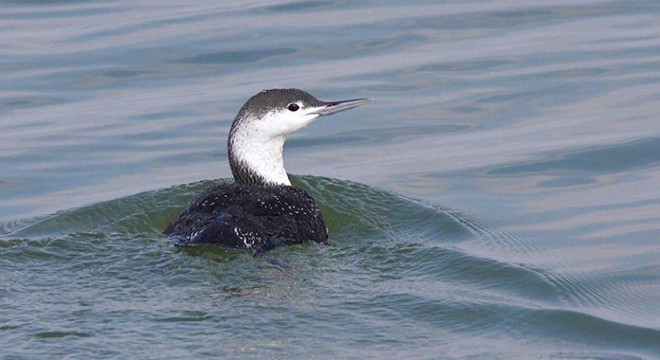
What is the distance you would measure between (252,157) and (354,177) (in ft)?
4.96

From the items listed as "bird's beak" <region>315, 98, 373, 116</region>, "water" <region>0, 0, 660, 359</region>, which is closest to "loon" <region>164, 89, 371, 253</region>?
"bird's beak" <region>315, 98, 373, 116</region>

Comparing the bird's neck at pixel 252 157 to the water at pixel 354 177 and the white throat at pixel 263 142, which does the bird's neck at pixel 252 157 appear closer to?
the white throat at pixel 263 142

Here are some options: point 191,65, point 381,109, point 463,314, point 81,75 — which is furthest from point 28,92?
point 463,314

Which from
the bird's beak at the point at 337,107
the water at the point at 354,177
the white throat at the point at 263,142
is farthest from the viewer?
the bird's beak at the point at 337,107

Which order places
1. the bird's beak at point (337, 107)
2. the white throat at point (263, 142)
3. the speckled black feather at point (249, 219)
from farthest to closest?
1. the bird's beak at point (337, 107)
2. the white throat at point (263, 142)
3. the speckled black feather at point (249, 219)

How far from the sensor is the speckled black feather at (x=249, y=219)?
9578 mm

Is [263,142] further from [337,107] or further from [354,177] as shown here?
[354,177]

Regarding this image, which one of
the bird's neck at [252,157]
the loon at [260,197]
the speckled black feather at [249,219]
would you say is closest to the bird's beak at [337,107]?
the loon at [260,197]

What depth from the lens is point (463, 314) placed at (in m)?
8.71

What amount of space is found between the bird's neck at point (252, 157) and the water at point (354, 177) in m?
0.66

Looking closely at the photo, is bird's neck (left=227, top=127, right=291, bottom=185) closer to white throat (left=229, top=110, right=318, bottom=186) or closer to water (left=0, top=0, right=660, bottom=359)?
white throat (left=229, top=110, right=318, bottom=186)

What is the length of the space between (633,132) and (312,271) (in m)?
4.28

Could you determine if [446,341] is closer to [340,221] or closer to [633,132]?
[340,221]

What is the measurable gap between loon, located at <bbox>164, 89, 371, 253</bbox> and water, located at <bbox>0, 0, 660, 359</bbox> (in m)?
0.15
